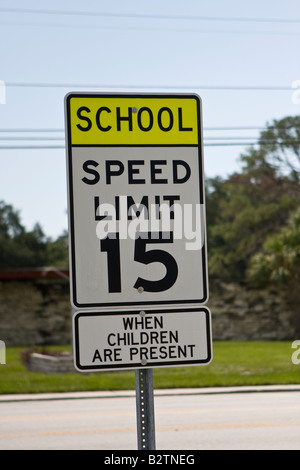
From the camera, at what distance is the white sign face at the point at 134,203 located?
2.68 m

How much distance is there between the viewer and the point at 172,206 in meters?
2.72

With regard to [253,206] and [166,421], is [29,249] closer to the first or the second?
[253,206]

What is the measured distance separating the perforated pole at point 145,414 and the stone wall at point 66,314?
28297mm

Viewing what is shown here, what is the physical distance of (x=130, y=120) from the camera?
2.79 m

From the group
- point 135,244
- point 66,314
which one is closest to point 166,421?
point 135,244

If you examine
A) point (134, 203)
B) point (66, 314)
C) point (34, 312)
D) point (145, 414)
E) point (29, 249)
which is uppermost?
point (29, 249)

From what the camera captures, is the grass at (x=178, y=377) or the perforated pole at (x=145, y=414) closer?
the perforated pole at (x=145, y=414)

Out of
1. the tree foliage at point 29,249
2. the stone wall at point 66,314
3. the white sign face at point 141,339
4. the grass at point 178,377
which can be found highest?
the tree foliage at point 29,249

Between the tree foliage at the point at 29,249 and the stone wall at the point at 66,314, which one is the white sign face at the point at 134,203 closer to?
the stone wall at the point at 66,314

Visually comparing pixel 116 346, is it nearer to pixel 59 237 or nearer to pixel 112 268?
pixel 112 268

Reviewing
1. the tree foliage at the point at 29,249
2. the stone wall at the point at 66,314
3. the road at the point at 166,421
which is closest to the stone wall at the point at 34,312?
the stone wall at the point at 66,314

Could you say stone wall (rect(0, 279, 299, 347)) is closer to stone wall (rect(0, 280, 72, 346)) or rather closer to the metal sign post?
stone wall (rect(0, 280, 72, 346))

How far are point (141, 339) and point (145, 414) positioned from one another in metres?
0.27

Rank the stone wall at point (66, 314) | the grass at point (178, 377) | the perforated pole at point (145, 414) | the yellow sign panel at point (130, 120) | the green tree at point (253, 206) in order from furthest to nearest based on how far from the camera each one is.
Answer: the green tree at point (253, 206) < the stone wall at point (66, 314) < the grass at point (178, 377) < the yellow sign panel at point (130, 120) < the perforated pole at point (145, 414)
